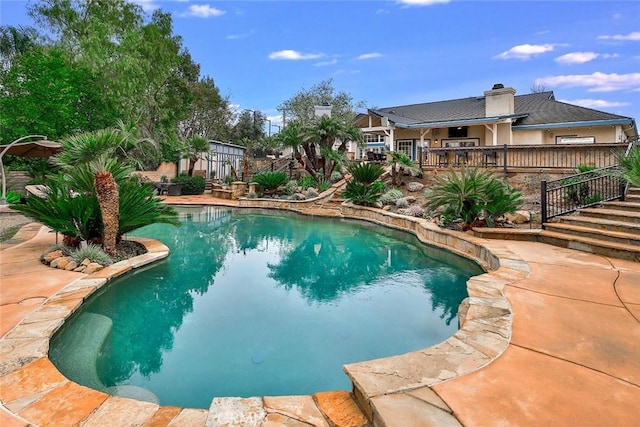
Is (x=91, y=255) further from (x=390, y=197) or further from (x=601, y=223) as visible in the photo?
(x=390, y=197)

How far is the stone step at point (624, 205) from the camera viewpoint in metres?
6.69

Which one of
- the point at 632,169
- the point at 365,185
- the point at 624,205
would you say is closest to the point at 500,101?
the point at 365,185

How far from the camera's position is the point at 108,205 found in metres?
5.58

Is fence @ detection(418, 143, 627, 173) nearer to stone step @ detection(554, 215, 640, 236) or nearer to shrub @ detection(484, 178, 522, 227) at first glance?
shrub @ detection(484, 178, 522, 227)

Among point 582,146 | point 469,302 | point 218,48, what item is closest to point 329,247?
point 469,302

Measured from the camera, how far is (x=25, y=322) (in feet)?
10.6

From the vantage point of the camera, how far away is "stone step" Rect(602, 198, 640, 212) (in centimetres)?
669

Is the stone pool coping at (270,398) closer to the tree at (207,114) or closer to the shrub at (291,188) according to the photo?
Result: the shrub at (291,188)

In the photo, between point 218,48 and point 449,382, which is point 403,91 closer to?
point 218,48

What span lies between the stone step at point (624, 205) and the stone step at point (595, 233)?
1161 mm

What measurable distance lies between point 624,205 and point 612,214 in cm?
64

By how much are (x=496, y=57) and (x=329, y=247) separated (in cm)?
2397

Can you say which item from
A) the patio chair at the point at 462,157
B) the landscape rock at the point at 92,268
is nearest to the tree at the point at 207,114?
the patio chair at the point at 462,157

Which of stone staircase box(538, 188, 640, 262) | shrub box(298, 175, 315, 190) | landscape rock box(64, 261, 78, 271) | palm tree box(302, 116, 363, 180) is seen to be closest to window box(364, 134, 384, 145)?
palm tree box(302, 116, 363, 180)
